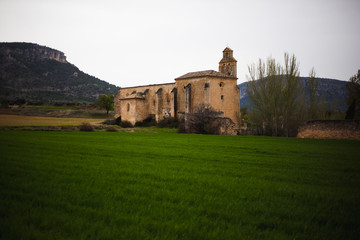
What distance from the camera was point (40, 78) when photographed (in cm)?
8850

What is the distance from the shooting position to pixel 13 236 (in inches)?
102

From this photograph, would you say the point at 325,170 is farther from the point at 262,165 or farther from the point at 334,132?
the point at 334,132

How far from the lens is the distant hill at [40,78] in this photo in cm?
7594

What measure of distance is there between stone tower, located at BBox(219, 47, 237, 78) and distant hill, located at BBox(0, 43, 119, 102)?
55.4 metres

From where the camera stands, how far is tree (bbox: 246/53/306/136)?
2406 cm

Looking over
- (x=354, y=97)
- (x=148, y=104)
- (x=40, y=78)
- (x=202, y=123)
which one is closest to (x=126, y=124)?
(x=148, y=104)

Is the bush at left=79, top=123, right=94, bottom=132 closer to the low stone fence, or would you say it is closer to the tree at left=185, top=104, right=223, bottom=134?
the tree at left=185, top=104, right=223, bottom=134

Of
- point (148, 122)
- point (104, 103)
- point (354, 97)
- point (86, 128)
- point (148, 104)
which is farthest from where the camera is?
point (104, 103)

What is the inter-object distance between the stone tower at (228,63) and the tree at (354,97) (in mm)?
16872

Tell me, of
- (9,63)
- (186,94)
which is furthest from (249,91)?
(9,63)

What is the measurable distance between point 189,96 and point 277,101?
50.3 feet

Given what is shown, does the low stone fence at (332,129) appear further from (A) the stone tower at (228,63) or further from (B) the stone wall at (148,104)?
(B) the stone wall at (148,104)

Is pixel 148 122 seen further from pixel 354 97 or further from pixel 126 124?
pixel 354 97

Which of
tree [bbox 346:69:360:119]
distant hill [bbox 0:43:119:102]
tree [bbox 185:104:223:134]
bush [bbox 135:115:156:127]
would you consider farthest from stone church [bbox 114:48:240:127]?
distant hill [bbox 0:43:119:102]
